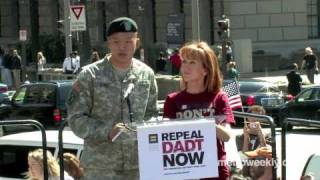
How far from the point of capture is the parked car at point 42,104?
20062 millimetres

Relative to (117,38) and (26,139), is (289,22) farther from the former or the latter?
(117,38)

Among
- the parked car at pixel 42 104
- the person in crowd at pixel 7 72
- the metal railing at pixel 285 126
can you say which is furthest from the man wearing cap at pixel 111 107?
the person in crowd at pixel 7 72

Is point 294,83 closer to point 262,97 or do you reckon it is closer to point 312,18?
point 262,97

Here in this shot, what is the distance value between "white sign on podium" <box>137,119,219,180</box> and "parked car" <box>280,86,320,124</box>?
53.0 feet

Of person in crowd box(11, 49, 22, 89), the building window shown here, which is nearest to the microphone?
person in crowd box(11, 49, 22, 89)

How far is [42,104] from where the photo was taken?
20.3 meters

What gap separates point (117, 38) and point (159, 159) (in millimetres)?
826

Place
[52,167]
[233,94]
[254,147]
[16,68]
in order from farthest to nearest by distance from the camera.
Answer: [16,68]
[233,94]
[254,147]
[52,167]

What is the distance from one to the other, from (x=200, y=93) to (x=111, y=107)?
1.92 ft

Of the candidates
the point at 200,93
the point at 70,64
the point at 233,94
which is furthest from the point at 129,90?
the point at 70,64

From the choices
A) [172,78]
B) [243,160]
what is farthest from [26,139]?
[172,78]

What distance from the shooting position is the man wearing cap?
5199 millimetres

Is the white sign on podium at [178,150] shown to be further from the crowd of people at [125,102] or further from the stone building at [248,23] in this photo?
the stone building at [248,23]

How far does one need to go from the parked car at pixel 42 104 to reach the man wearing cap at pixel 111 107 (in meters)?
14.4
